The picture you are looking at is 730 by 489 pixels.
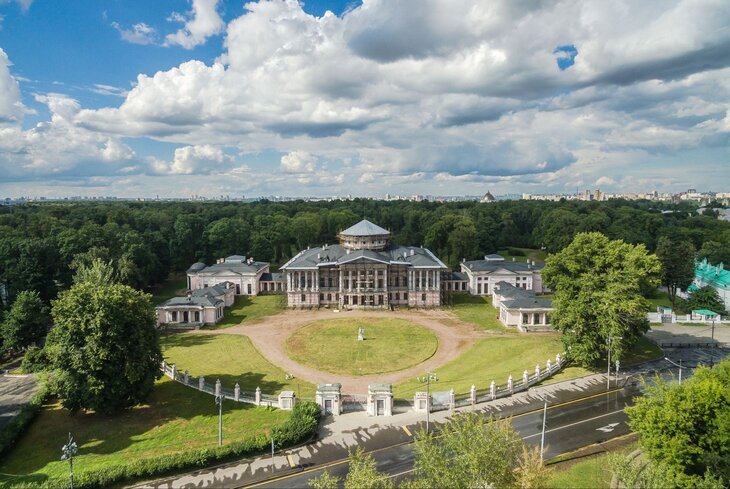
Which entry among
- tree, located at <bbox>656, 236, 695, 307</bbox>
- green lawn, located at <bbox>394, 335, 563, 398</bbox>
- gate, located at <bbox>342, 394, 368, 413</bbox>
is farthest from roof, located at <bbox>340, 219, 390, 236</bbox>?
tree, located at <bbox>656, 236, 695, 307</bbox>

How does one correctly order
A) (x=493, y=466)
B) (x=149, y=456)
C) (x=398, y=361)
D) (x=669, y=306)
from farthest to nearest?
(x=669, y=306) < (x=398, y=361) < (x=149, y=456) < (x=493, y=466)

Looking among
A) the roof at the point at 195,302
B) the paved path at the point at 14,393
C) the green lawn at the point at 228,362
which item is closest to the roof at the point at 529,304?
the green lawn at the point at 228,362

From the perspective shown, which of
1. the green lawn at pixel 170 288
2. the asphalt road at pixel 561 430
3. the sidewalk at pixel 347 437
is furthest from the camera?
the green lawn at pixel 170 288

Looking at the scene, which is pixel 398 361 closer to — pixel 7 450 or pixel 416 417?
pixel 416 417

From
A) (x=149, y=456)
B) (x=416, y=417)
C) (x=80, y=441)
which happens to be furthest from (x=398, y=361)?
(x=80, y=441)

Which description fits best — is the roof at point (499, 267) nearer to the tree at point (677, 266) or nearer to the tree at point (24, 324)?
the tree at point (677, 266)

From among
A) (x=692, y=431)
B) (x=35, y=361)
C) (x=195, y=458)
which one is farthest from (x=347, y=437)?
(x=35, y=361)

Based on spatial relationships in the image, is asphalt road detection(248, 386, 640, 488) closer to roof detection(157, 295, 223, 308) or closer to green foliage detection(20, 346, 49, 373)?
green foliage detection(20, 346, 49, 373)

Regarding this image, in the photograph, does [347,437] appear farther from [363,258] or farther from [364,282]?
[364,282]
